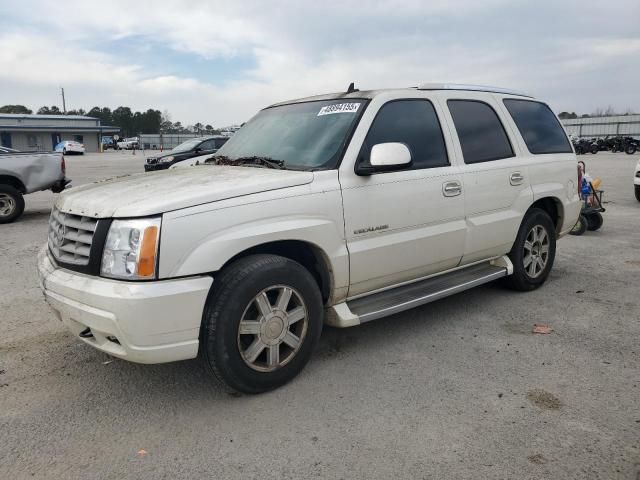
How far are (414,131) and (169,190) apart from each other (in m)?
1.95

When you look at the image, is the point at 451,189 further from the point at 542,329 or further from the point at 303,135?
the point at 542,329

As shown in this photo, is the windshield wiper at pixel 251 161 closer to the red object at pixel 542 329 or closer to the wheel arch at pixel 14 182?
the red object at pixel 542 329

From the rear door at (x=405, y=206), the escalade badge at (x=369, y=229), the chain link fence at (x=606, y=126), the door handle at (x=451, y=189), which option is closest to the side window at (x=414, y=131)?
the rear door at (x=405, y=206)

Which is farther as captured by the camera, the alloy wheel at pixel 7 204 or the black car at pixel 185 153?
the black car at pixel 185 153

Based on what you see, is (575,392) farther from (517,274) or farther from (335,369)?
(517,274)

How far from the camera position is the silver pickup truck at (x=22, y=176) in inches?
385

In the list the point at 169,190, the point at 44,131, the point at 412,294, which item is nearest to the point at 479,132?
the point at 412,294

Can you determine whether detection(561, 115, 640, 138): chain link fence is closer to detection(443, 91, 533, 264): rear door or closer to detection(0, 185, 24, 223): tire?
detection(443, 91, 533, 264): rear door

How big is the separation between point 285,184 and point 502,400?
1840 millimetres

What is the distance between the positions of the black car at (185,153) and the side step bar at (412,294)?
12.8 m

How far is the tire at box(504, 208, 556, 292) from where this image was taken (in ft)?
16.3

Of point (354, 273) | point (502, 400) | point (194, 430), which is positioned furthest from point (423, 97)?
point (194, 430)

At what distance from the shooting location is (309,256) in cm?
360

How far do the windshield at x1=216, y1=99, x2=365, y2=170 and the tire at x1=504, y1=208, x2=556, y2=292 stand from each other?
7.15ft
